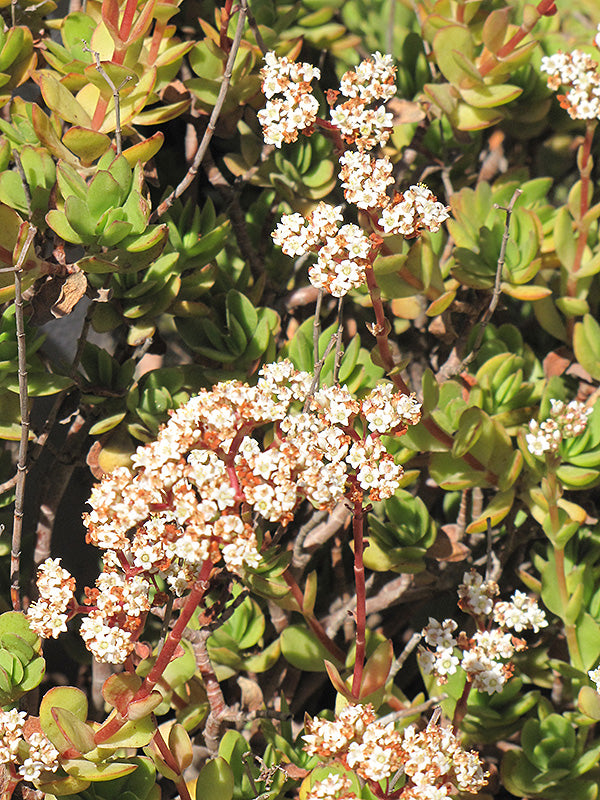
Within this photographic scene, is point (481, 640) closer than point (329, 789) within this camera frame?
No

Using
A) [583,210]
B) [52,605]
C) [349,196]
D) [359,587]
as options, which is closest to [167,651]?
[52,605]

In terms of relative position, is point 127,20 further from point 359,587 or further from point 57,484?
point 359,587

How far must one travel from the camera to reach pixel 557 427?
1035mm

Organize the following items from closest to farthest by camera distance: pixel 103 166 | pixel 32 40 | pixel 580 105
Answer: pixel 103 166 < pixel 32 40 < pixel 580 105

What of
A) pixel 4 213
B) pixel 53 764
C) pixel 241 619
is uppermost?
pixel 4 213

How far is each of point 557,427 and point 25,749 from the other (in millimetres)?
662

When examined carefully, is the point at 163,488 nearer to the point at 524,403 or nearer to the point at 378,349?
the point at 378,349

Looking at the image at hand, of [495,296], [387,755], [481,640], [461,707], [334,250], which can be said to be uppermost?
[334,250]

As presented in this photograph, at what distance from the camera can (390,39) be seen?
133 cm

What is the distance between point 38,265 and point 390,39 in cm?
69

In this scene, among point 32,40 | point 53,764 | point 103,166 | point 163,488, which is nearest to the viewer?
point 163,488

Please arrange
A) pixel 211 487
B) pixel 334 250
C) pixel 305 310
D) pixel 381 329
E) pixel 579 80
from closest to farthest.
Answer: pixel 211 487, pixel 334 250, pixel 381 329, pixel 579 80, pixel 305 310

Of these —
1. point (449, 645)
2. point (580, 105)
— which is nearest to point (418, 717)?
point (449, 645)

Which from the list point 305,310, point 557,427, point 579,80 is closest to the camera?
point 557,427
